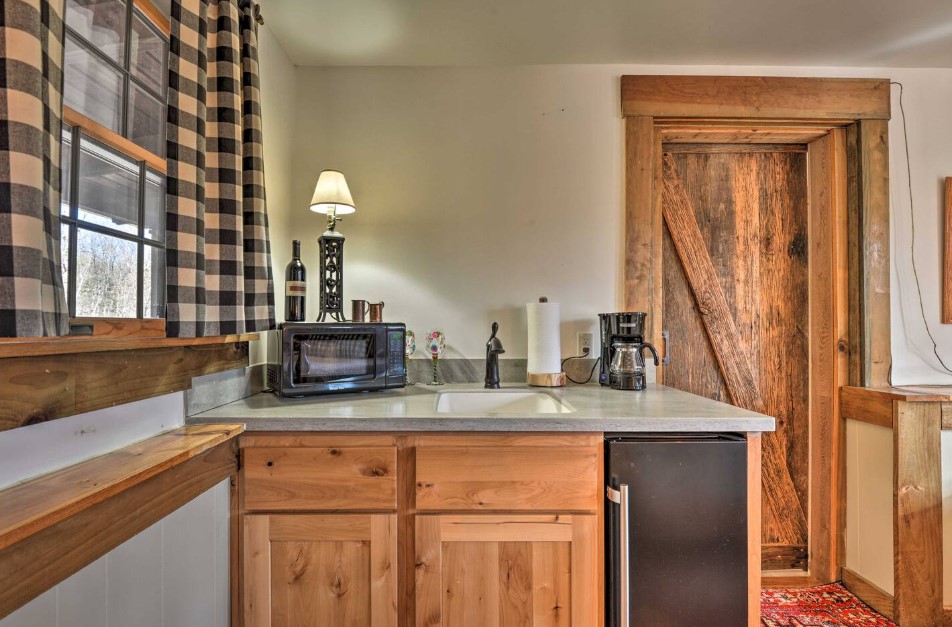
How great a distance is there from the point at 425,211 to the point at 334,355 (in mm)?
852

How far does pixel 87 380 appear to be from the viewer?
0.96m

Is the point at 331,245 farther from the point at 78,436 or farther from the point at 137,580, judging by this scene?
the point at 137,580

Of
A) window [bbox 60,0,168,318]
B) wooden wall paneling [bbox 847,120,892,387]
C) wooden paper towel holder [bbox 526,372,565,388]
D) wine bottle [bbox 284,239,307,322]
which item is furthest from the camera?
wooden wall paneling [bbox 847,120,892,387]

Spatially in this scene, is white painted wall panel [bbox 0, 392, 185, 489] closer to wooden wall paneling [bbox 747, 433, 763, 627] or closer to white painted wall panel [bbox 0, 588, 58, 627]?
white painted wall panel [bbox 0, 588, 58, 627]

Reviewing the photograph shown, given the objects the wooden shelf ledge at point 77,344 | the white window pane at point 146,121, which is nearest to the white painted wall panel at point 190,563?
the wooden shelf ledge at point 77,344

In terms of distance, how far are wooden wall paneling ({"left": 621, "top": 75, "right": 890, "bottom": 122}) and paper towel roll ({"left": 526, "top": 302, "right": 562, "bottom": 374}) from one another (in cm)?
104

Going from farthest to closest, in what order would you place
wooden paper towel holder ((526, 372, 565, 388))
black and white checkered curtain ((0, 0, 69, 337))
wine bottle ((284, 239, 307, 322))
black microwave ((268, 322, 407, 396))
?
wooden paper towel holder ((526, 372, 565, 388)) → wine bottle ((284, 239, 307, 322)) → black microwave ((268, 322, 407, 396)) → black and white checkered curtain ((0, 0, 69, 337))

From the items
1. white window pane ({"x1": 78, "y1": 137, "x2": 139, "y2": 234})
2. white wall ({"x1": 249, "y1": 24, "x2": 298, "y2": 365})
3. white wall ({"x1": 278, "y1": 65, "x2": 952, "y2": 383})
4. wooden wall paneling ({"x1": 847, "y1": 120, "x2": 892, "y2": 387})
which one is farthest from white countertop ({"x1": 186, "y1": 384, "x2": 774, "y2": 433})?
wooden wall paneling ({"x1": 847, "y1": 120, "x2": 892, "y2": 387})

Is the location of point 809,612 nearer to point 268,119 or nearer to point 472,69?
point 472,69

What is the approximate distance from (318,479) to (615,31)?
2.06 metres

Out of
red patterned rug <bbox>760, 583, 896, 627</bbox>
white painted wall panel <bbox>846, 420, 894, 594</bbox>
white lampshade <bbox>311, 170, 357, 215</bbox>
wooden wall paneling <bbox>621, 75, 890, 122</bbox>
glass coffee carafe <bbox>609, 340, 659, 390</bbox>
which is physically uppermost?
wooden wall paneling <bbox>621, 75, 890, 122</bbox>

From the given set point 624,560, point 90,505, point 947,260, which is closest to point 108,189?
point 90,505

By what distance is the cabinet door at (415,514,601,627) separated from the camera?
1.33 meters

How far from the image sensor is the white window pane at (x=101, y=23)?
1.07 m
